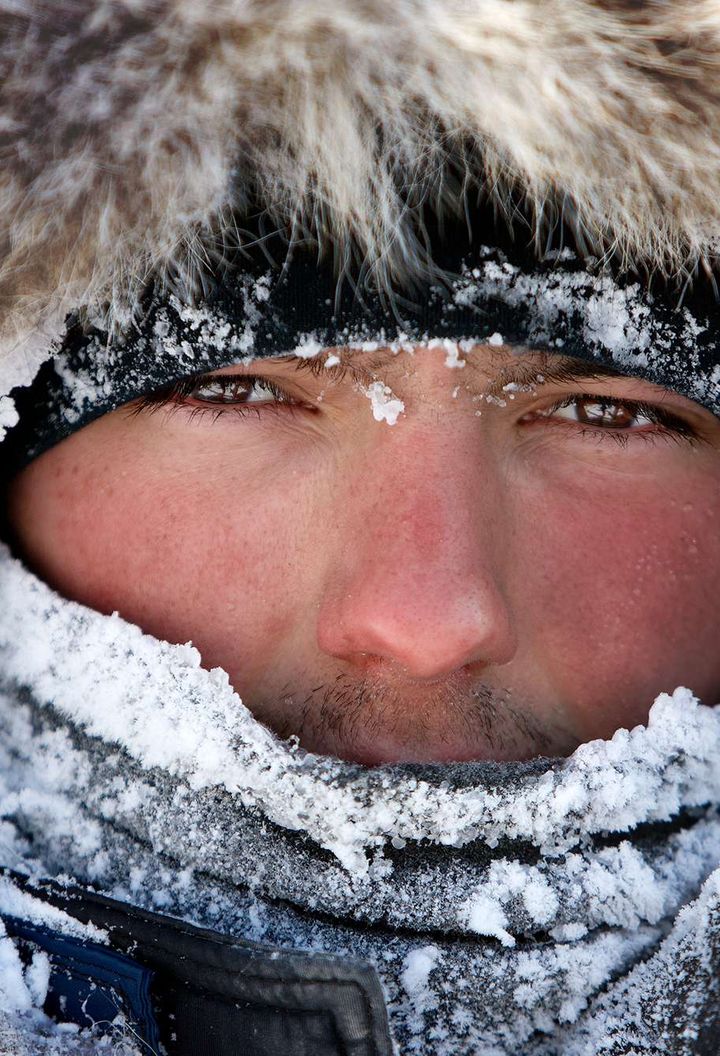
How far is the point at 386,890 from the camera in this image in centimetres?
105

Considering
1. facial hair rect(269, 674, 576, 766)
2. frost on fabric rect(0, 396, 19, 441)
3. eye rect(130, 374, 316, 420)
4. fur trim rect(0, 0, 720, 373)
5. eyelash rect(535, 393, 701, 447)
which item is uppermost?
fur trim rect(0, 0, 720, 373)

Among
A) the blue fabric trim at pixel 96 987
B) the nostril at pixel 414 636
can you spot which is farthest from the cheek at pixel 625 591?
the blue fabric trim at pixel 96 987

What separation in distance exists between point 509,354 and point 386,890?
24.9 inches

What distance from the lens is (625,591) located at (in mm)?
1283

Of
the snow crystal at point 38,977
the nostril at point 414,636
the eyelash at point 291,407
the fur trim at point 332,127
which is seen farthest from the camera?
the eyelash at point 291,407

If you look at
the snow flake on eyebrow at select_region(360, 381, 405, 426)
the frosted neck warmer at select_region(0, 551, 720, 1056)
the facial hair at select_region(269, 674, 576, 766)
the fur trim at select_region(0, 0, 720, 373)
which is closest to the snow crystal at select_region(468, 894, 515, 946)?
the frosted neck warmer at select_region(0, 551, 720, 1056)

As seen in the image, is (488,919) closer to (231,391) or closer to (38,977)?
(38,977)

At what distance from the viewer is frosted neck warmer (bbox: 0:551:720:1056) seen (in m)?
1.04

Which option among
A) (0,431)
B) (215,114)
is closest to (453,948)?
(0,431)

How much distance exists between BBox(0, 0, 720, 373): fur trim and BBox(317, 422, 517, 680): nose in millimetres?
240

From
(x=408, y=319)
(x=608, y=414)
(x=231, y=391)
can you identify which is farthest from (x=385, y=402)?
(x=608, y=414)

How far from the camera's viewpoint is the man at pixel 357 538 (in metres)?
0.92

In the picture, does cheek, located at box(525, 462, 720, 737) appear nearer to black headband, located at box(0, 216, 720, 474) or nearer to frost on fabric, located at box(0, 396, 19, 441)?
black headband, located at box(0, 216, 720, 474)

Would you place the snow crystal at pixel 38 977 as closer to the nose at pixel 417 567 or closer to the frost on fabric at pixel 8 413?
the nose at pixel 417 567
